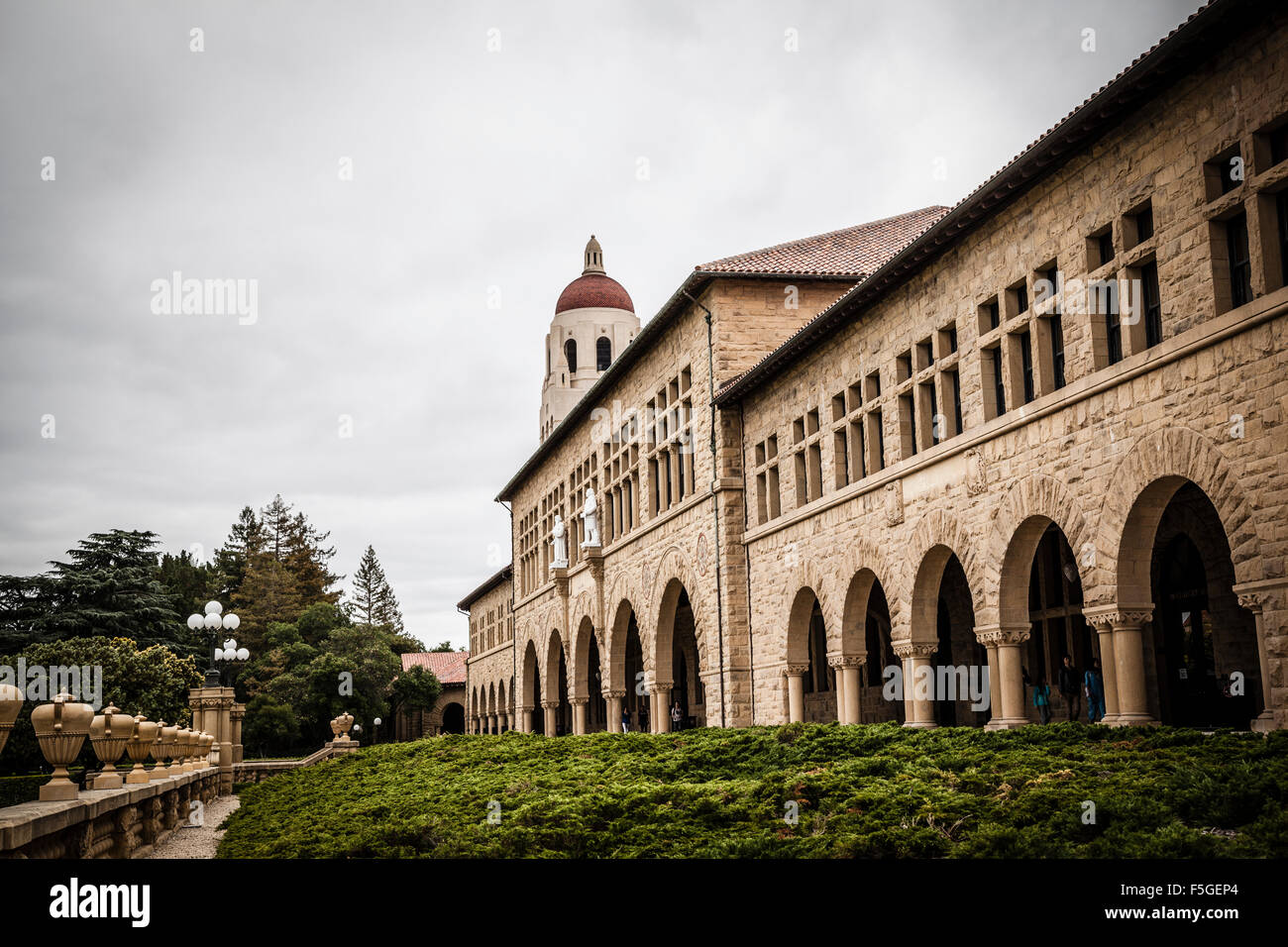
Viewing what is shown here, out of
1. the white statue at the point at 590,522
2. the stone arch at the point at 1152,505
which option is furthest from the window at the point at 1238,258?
the white statue at the point at 590,522

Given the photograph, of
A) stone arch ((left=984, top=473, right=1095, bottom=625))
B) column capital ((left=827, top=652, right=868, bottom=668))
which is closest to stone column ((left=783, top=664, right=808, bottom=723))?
column capital ((left=827, top=652, right=868, bottom=668))

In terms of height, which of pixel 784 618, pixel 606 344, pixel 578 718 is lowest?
pixel 578 718

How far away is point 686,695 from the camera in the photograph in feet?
→ 152

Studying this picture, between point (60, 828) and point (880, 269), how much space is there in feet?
54.2

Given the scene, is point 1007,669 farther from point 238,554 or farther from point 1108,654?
point 238,554

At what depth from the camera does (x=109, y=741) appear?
1659cm

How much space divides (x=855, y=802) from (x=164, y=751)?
14.8 m

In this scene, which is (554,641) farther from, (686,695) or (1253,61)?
(1253,61)

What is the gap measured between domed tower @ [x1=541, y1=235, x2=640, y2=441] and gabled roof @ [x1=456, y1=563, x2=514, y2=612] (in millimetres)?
11801

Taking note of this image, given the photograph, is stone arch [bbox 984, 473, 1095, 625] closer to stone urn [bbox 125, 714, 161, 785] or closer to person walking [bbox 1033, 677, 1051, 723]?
person walking [bbox 1033, 677, 1051, 723]

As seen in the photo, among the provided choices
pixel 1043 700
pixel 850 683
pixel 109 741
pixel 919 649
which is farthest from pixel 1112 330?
pixel 109 741

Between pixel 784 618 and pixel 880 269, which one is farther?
pixel 784 618
